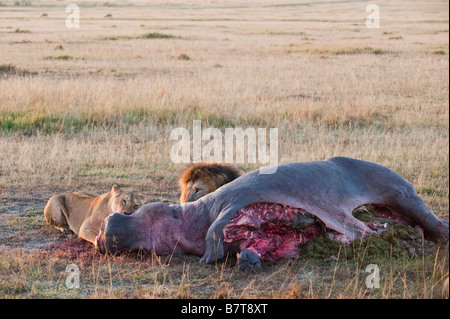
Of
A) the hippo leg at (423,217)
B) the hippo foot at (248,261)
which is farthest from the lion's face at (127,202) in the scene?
the hippo leg at (423,217)

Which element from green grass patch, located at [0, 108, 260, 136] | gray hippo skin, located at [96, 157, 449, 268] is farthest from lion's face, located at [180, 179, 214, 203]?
green grass patch, located at [0, 108, 260, 136]

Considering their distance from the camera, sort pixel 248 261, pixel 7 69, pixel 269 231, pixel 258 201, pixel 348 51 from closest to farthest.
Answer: pixel 248 261, pixel 258 201, pixel 269 231, pixel 7 69, pixel 348 51

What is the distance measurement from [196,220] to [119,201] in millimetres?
1065

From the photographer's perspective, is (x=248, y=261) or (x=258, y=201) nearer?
(x=248, y=261)

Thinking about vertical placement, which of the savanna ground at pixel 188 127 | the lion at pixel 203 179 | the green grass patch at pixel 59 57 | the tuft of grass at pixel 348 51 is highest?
the green grass patch at pixel 59 57

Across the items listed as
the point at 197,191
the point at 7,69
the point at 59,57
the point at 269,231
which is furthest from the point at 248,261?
the point at 59,57

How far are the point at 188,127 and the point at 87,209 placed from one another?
5869mm

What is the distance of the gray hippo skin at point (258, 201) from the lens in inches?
211

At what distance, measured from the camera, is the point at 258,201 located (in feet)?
17.6

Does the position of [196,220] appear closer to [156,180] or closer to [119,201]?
[119,201]

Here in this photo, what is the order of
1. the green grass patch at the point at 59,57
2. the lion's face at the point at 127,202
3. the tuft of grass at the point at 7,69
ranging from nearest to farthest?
the lion's face at the point at 127,202
the tuft of grass at the point at 7,69
the green grass patch at the point at 59,57

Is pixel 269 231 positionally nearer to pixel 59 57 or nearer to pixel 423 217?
pixel 423 217

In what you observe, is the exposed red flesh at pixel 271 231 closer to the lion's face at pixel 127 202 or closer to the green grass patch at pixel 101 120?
the lion's face at pixel 127 202

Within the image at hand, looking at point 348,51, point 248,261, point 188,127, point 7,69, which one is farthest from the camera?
point 348,51
